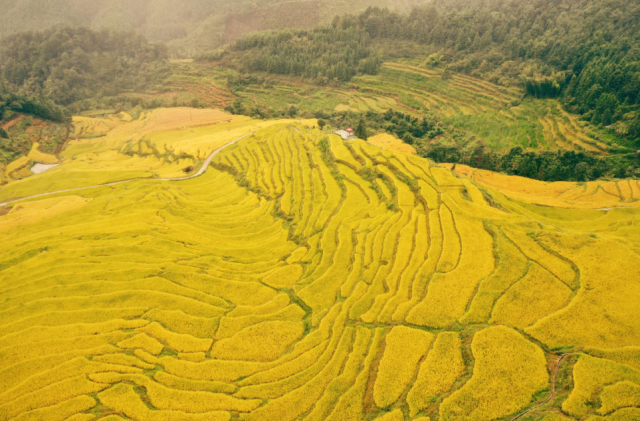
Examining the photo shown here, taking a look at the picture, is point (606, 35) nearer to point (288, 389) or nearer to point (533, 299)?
point (533, 299)

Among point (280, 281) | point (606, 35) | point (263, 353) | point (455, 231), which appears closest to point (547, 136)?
point (606, 35)

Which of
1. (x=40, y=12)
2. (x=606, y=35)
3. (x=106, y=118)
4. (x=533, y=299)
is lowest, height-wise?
(x=106, y=118)

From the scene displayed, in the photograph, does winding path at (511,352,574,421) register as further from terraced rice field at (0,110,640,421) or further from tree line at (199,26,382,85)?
tree line at (199,26,382,85)

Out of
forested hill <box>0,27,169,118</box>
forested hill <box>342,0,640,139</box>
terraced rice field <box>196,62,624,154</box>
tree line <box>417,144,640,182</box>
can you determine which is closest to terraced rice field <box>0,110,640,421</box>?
tree line <box>417,144,640,182</box>

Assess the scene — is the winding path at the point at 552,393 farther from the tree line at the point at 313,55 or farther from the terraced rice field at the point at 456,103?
the tree line at the point at 313,55

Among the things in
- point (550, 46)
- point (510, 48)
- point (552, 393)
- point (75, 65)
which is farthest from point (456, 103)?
point (75, 65)

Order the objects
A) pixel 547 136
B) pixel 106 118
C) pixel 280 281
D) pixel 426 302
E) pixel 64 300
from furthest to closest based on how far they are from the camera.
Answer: pixel 106 118 < pixel 547 136 < pixel 280 281 < pixel 64 300 < pixel 426 302
